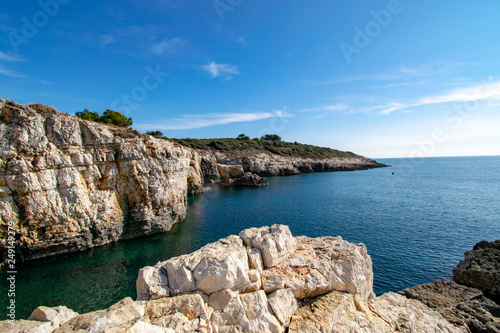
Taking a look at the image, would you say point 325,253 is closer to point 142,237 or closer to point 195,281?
point 195,281

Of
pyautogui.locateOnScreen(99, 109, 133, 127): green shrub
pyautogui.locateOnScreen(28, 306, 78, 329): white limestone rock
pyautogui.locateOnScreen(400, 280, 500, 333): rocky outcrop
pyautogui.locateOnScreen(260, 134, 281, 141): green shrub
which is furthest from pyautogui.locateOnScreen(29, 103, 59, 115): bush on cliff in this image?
pyautogui.locateOnScreen(260, 134, 281, 141): green shrub

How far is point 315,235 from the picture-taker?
28.9 m

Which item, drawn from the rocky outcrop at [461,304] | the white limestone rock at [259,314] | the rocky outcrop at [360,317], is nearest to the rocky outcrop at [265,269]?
the white limestone rock at [259,314]

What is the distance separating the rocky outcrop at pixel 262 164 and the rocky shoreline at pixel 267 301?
223 ft

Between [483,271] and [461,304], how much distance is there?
568 centimetres

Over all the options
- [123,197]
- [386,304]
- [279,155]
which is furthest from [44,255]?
[279,155]

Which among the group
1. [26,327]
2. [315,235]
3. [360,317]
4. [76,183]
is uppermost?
[76,183]

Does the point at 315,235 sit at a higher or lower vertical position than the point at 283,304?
lower

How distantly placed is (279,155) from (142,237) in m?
101

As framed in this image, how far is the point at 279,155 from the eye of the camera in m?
124

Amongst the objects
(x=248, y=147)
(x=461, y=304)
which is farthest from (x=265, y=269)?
(x=248, y=147)

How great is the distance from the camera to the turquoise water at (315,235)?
60.6 feet

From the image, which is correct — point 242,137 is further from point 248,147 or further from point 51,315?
point 51,315

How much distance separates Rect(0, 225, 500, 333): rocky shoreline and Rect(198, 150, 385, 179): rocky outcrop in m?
68.1
